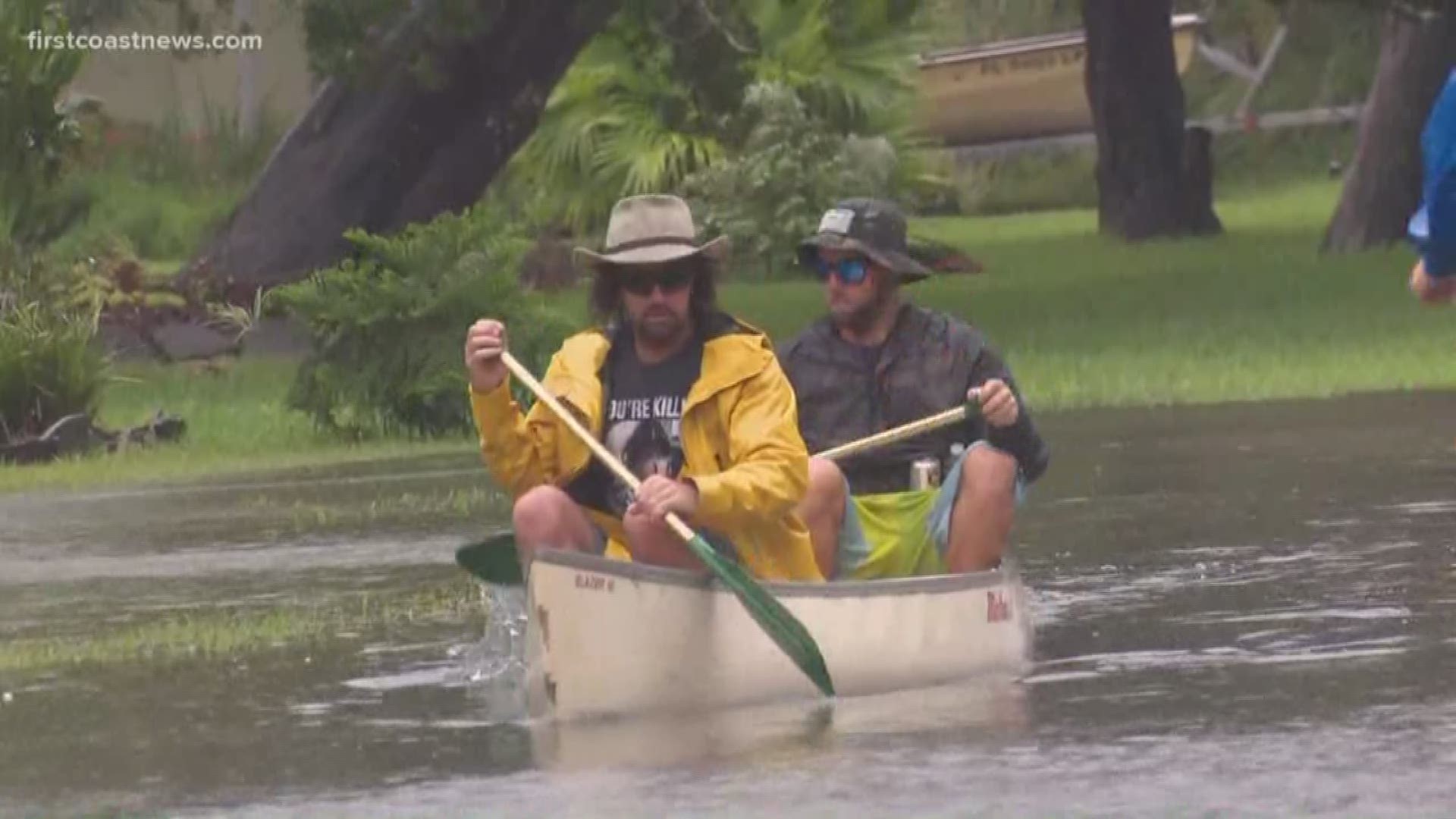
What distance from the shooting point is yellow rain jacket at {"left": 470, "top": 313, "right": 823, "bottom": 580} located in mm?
10367

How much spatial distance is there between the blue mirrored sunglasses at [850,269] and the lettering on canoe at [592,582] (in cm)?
209

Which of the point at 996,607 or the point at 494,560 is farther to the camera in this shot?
the point at 494,560

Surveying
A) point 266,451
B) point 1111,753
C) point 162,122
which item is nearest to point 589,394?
point 1111,753

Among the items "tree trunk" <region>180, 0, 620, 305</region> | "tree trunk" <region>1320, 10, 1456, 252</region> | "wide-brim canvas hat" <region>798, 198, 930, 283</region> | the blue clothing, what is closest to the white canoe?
"wide-brim canvas hat" <region>798, 198, 930, 283</region>

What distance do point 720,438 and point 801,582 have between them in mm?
595

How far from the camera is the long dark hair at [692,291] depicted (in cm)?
1068

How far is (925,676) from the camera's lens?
424 inches

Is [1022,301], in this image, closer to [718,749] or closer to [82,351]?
[82,351]

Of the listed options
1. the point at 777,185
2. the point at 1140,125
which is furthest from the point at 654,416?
the point at 1140,125

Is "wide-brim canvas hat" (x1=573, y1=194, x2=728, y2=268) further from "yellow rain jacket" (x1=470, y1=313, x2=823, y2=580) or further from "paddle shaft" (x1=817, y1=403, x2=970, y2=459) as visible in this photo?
"paddle shaft" (x1=817, y1=403, x2=970, y2=459)

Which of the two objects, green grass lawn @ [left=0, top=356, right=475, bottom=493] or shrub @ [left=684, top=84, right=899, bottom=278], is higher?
shrub @ [left=684, top=84, right=899, bottom=278]

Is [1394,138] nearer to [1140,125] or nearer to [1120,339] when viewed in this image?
[1140,125]

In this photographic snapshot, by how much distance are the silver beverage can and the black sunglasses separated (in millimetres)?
1414

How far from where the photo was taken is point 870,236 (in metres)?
11.6
